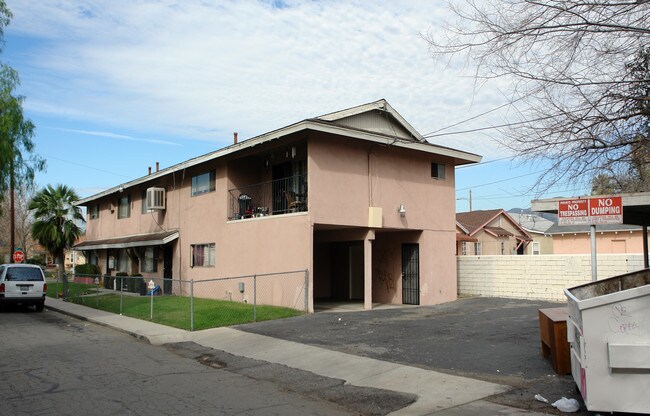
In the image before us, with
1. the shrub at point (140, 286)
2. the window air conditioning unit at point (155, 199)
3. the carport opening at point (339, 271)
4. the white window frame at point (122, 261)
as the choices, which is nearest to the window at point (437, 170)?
the carport opening at point (339, 271)

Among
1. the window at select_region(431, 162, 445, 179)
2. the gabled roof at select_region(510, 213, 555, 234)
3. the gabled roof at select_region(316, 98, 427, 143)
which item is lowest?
the gabled roof at select_region(510, 213, 555, 234)

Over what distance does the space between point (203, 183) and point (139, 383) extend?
1583cm

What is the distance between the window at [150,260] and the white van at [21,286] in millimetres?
6874

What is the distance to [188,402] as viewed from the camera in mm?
7668

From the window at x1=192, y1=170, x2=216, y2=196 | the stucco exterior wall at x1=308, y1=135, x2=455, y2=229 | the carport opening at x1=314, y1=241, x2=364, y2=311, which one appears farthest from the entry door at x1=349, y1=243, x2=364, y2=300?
the window at x1=192, y1=170, x2=216, y2=196

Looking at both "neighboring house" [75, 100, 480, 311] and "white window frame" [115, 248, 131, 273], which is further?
"white window frame" [115, 248, 131, 273]

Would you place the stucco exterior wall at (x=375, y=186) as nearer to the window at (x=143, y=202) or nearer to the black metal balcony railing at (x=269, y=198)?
the black metal balcony railing at (x=269, y=198)

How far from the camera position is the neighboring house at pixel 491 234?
129ft

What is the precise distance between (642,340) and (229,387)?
5740 millimetres

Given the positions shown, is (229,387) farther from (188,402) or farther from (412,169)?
(412,169)

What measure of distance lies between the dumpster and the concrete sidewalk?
94cm

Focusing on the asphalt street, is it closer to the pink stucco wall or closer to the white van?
the pink stucco wall

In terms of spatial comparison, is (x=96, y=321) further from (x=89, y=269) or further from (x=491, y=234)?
(x=491, y=234)

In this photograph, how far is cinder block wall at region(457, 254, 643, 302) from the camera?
19047 millimetres
